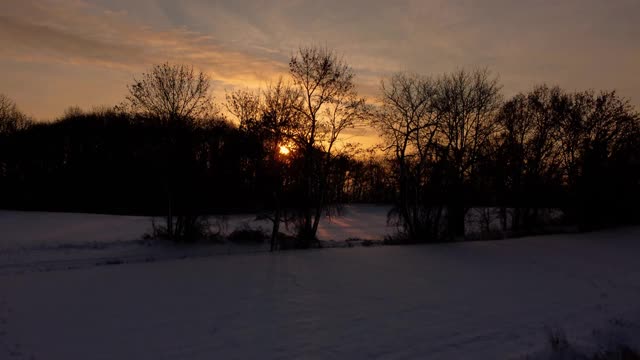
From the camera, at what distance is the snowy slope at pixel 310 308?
8.64m

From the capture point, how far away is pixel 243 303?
12148mm

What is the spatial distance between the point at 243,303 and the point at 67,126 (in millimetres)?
65392

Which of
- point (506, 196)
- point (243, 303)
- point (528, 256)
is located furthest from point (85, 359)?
point (506, 196)

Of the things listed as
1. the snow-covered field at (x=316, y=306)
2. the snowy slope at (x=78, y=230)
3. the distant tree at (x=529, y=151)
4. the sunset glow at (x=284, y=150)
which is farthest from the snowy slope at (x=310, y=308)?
the distant tree at (x=529, y=151)

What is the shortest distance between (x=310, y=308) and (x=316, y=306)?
262 mm

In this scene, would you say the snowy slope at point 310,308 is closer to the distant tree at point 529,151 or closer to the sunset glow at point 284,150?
the sunset glow at point 284,150

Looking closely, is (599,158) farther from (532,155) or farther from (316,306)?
(316,306)

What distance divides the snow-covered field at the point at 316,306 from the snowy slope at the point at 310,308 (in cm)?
4

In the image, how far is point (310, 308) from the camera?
11570 millimetres

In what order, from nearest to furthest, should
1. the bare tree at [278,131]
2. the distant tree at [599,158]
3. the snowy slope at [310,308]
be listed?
the snowy slope at [310,308] → the bare tree at [278,131] → the distant tree at [599,158]

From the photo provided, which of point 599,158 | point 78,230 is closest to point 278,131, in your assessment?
point 78,230

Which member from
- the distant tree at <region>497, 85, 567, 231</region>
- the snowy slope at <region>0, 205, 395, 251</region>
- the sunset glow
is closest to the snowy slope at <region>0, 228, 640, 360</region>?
the sunset glow

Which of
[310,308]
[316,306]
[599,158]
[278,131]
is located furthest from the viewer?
[599,158]

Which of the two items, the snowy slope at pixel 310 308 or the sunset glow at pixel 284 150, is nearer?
the snowy slope at pixel 310 308
